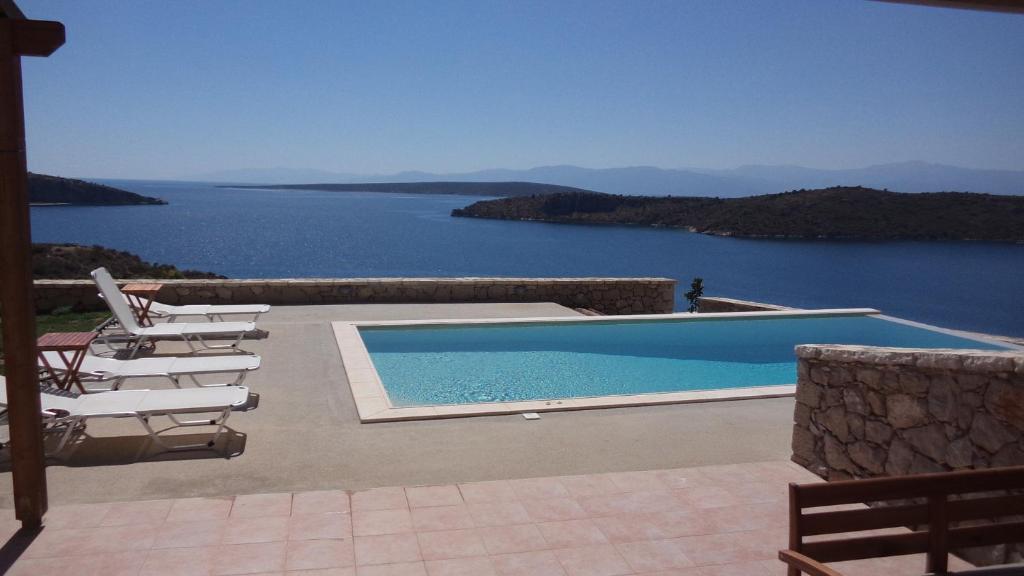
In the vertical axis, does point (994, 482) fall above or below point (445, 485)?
above

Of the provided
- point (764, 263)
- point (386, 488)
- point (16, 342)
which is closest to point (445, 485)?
point (386, 488)

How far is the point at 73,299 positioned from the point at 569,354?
24.2ft

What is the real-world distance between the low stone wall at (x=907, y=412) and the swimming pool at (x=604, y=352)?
297 centimetres

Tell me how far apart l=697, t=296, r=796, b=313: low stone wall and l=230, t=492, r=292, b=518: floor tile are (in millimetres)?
11014

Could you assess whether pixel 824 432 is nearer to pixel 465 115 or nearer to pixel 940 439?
pixel 940 439

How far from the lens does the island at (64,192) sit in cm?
6662

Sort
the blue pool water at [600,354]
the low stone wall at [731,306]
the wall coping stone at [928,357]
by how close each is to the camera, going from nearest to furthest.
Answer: the wall coping stone at [928,357] → the blue pool water at [600,354] → the low stone wall at [731,306]

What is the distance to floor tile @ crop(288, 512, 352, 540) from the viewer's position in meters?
3.75

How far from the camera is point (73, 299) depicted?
10.5 metres

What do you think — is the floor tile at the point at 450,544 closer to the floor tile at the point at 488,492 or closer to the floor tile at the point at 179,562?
the floor tile at the point at 488,492

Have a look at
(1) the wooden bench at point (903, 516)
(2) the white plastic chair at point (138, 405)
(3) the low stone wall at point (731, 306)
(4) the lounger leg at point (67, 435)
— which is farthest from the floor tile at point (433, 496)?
(3) the low stone wall at point (731, 306)

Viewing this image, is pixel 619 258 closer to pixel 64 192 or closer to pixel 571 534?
pixel 571 534

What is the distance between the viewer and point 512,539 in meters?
3.77

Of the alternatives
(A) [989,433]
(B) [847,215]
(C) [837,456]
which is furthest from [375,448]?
(B) [847,215]
